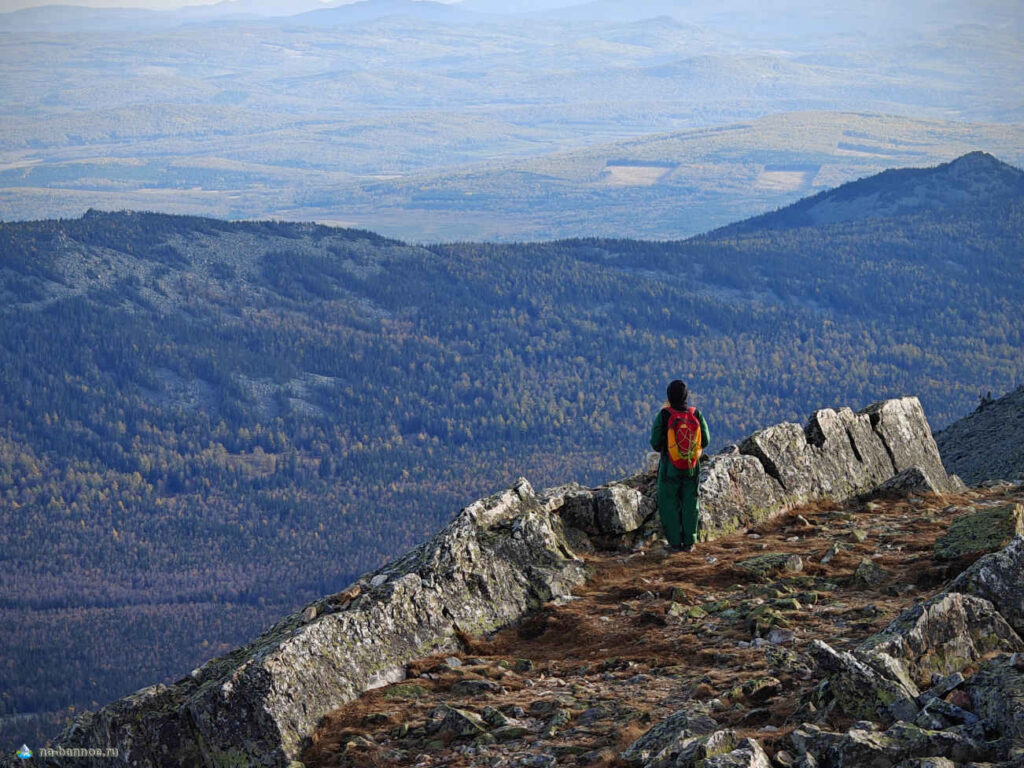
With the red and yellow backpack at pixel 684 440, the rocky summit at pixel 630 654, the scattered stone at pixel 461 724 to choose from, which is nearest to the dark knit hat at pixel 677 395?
the red and yellow backpack at pixel 684 440

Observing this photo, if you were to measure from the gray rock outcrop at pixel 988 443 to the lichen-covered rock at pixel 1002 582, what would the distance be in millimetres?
25136

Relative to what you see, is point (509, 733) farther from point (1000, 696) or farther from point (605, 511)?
point (605, 511)

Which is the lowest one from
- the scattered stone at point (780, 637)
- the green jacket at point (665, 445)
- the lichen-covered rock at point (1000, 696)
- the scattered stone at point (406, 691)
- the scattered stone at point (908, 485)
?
the scattered stone at point (406, 691)

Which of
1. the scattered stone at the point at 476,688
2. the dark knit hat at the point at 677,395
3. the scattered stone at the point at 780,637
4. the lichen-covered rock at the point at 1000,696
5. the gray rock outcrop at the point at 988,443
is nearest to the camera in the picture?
the lichen-covered rock at the point at 1000,696

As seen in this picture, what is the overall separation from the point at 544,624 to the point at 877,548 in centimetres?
598

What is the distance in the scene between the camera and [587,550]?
21.8 m

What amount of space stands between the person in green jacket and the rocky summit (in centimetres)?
44

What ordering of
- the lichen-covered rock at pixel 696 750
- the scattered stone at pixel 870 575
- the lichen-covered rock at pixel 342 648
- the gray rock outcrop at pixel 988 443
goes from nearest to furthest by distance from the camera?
the lichen-covered rock at pixel 696 750
the lichen-covered rock at pixel 342 648
the scattered stone at pixel 870 575
the gray rock outcrop at pixel 988 443

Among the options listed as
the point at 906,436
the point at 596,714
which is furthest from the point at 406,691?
the point at 906,436

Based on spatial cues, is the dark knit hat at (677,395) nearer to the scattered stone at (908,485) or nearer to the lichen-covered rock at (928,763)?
the scattered stone at (908,485)

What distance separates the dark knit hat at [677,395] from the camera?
20656 mm

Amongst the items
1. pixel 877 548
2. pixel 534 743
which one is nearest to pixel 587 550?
pixel 877 548

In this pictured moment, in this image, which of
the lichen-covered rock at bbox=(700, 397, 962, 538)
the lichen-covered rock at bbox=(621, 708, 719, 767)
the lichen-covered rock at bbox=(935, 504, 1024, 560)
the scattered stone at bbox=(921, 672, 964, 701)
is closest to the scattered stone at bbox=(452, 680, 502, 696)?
the lichen-covered rock at bbox=(621, 708, 719, 767)

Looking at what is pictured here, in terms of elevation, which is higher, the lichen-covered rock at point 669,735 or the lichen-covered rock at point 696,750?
the lichen-covered rock at point 696,750
